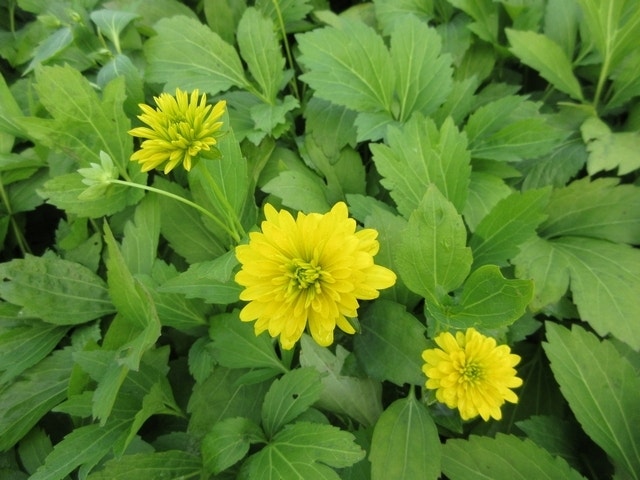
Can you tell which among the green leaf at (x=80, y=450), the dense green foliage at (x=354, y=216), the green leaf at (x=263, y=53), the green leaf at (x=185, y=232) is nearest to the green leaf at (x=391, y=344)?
the dense green foliage at (x=354, y=216)

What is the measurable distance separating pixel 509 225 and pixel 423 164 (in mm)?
185

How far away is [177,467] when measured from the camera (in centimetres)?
88

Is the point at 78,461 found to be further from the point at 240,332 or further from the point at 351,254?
the point at 351,254

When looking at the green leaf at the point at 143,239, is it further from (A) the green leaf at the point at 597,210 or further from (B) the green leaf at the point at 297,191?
(A) the green leaf at the point at 597,210

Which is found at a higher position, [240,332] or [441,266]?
[441,266]

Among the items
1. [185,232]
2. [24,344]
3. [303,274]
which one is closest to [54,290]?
[24,344]

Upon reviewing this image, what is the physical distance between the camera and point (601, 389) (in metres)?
0.91

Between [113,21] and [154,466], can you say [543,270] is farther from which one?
[113,21]

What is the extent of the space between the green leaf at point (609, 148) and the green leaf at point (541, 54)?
127 millimetres

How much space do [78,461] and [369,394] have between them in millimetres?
487

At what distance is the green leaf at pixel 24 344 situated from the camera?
993mm

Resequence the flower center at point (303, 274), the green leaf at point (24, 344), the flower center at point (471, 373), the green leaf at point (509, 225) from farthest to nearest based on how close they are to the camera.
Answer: the green leaf at point (24, 344) → the green leaf at point (509, 225) → the flower center at point (471, 373) → the flower center at point (303, 274)

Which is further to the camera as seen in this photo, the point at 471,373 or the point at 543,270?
the point at 543,270

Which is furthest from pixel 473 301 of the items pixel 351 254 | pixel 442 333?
pixel 351 254
